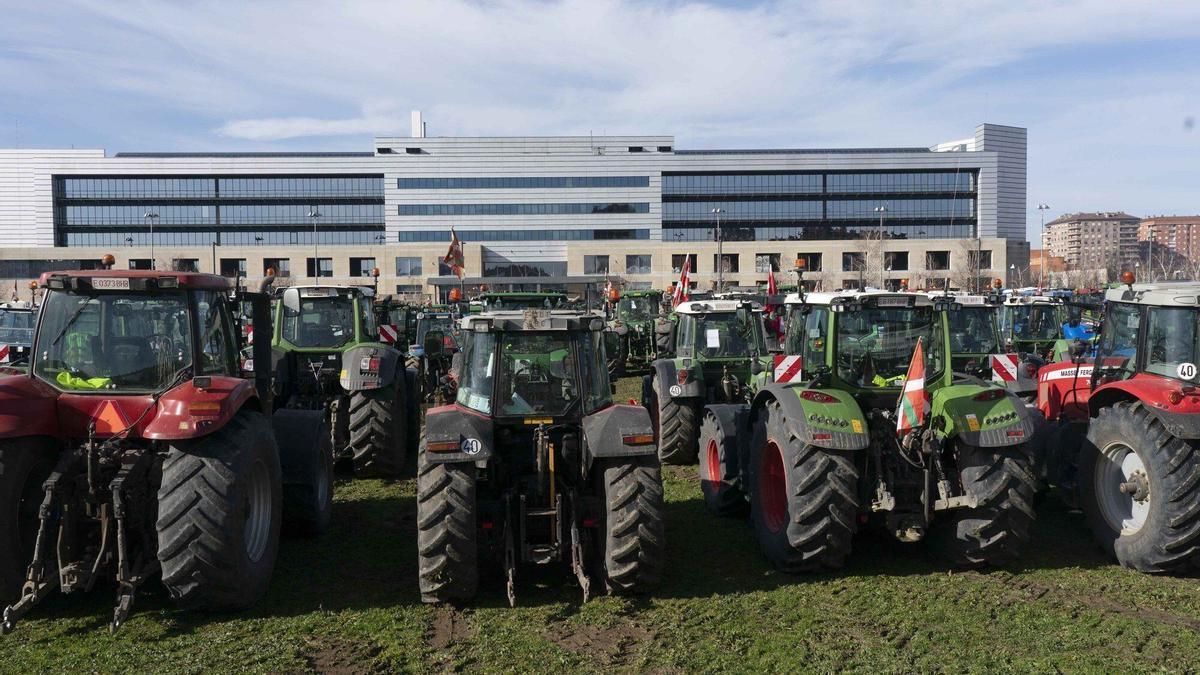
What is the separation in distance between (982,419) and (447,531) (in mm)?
4230

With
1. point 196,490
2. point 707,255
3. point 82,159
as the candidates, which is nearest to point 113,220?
point 82,159

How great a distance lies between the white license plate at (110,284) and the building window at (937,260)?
7552 centimetres

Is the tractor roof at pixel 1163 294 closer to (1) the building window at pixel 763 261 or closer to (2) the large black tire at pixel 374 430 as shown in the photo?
(2) the large black tire at pixel 374 430

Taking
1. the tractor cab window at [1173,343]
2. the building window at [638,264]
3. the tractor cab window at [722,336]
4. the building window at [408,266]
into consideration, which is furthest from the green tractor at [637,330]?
the building window at [408,266]

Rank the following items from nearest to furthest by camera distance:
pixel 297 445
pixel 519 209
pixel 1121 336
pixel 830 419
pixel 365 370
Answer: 1. pixel 830 419
2. pixel 1121 336
3. pixel 297 445
4. pixel 365 370
5. pixel 519 209

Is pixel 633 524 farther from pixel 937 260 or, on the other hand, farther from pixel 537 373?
pixel 937 260

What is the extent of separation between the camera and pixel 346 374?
11.0 m

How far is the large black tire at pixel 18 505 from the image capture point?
5.82m


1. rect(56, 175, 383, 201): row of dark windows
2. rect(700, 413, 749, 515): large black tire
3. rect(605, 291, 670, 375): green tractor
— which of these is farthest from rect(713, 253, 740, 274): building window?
rect(700, 413, 749, 515): large black tire

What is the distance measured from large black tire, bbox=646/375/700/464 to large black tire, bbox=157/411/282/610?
660 cm

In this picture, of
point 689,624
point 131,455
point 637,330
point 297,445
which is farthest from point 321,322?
point 637,330

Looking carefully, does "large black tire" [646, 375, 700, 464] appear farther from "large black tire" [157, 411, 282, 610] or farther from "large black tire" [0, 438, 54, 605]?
"large black tire" [0, 438, 54, 605]

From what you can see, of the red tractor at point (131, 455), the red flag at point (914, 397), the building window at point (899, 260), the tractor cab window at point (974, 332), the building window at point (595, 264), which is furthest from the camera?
the building window at point (899, 260)

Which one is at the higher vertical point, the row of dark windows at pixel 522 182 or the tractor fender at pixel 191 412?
the row of dark windows at pixel 522 182
